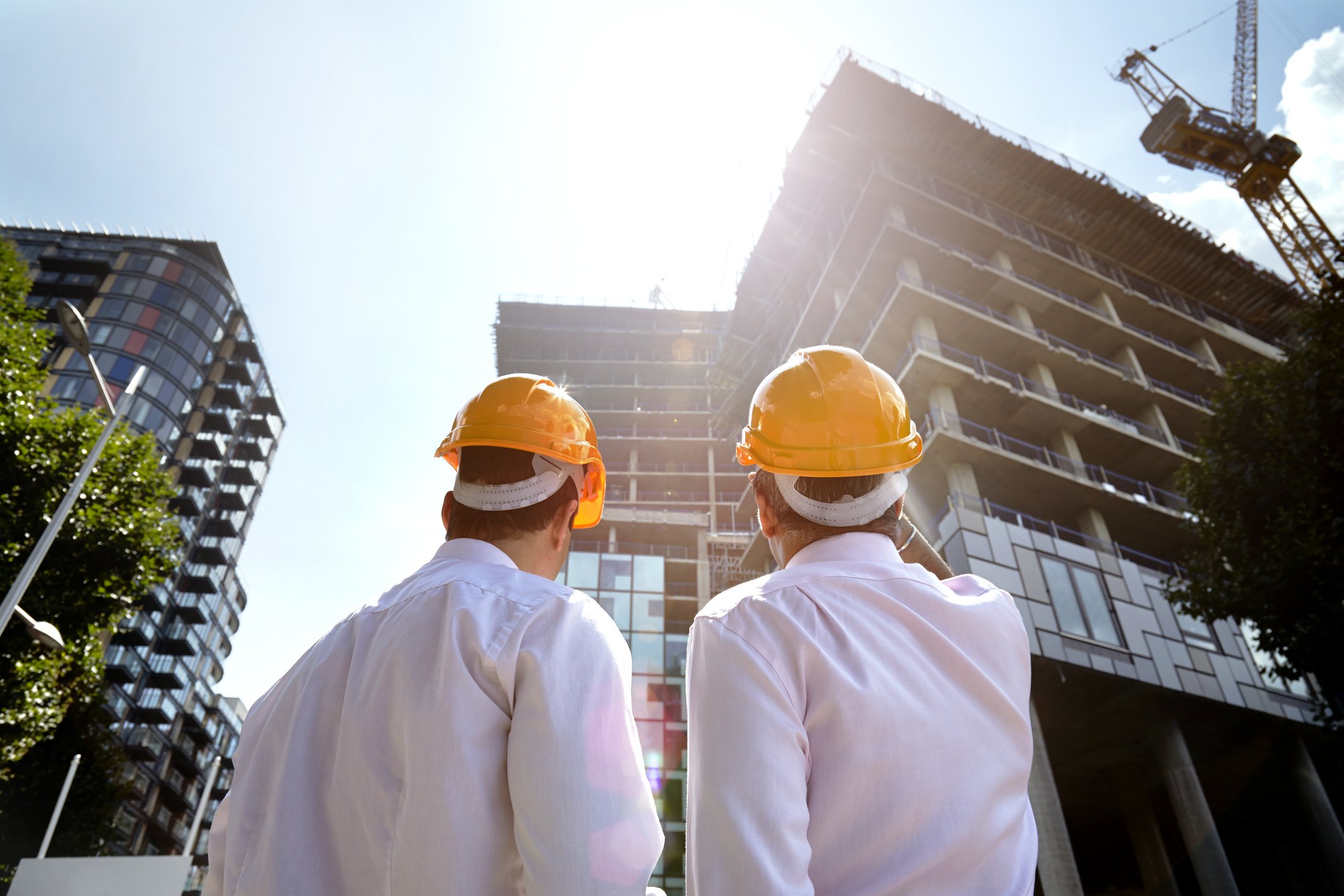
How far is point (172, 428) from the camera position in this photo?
53.2 metres

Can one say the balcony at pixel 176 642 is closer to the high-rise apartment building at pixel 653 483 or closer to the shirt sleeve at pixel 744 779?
the high-rise apartment building at pixel 653 483

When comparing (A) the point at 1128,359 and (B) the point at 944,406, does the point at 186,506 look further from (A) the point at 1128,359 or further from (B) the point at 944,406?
(A) the point at 1128,359

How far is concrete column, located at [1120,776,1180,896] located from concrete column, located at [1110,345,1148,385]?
14.1 meters

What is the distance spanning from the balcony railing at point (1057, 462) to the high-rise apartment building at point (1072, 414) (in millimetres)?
110

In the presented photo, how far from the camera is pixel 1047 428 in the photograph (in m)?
25.2

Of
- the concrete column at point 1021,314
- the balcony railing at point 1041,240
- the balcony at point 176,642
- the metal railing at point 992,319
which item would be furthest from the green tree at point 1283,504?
the balcony at point 176,642

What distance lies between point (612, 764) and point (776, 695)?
41 cm

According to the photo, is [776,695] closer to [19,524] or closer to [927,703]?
[927,703]


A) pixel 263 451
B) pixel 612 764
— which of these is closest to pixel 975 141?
pixel 612 764

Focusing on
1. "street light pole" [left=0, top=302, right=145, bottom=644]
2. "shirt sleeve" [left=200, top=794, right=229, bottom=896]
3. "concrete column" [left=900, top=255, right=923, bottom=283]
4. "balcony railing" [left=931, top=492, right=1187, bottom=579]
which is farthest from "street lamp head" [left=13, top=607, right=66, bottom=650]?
"concrete column" [left=900, top=255, right=923, bottom=283]

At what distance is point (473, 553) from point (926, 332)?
24677 millimetres

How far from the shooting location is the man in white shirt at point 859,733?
1546mm

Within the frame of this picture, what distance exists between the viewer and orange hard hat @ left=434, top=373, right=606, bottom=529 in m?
2.45

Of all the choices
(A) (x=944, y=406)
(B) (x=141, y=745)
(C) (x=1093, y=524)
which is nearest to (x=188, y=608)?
(B) (x=141, y=745)
